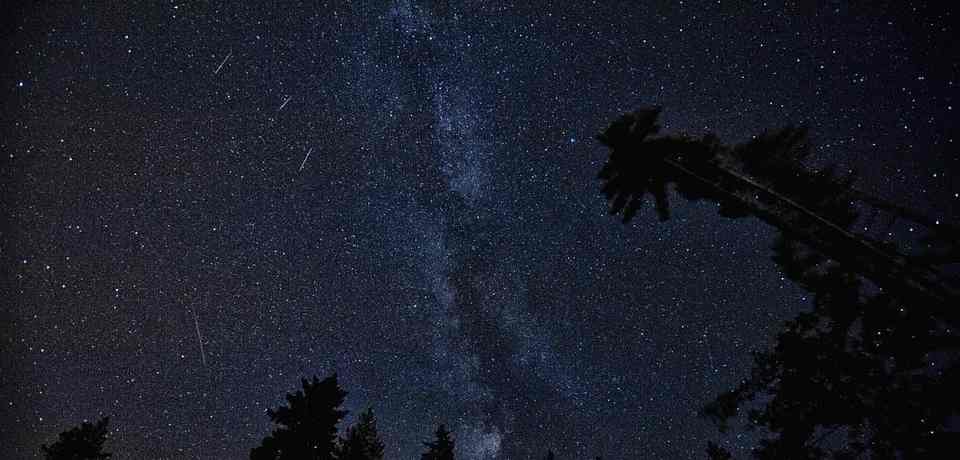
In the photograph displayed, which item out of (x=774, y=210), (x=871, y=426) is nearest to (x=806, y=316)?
(x=871, y=426)

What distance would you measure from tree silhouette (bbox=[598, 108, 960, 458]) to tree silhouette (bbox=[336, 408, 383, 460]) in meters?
12.8

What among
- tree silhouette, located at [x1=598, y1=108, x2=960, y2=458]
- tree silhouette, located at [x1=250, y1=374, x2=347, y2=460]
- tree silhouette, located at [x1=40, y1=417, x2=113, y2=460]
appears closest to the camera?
tree silhouette, located at [x1=598, y1=108, x2=960, y2=458]

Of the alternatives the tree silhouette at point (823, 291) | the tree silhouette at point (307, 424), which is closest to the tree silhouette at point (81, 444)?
the tree silhouette at point (307, 424)

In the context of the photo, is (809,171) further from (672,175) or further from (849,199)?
(672,175)

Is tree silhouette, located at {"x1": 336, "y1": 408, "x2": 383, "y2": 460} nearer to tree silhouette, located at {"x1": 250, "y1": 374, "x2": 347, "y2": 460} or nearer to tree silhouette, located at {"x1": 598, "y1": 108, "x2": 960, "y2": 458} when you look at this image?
→ tree silhouette, located at {"x1": 250, "y1": 374, "x2": 347, "y2": 460}

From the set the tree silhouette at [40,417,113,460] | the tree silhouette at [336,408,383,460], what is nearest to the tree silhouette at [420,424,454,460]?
Answer: the tree silhouette at [336,408,383,460]

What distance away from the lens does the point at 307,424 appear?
41.5 ft

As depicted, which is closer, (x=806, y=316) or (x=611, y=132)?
(x=611, y=132)

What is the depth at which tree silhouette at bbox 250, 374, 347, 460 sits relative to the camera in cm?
1220

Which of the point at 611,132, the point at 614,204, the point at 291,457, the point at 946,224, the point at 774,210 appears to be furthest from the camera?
the point at 291,457

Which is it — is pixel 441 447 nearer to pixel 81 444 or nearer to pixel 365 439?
pixel 365 439

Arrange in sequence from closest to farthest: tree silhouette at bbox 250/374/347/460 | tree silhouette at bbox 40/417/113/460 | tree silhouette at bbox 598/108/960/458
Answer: tree silhouette at bbox 598/108/960/458 → tree silhouette at bbox 250/374/347/460 → tree silhouette at bbox 40/417/113/460

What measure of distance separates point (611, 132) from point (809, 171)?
7.57 feet

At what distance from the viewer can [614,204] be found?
18.1ft
